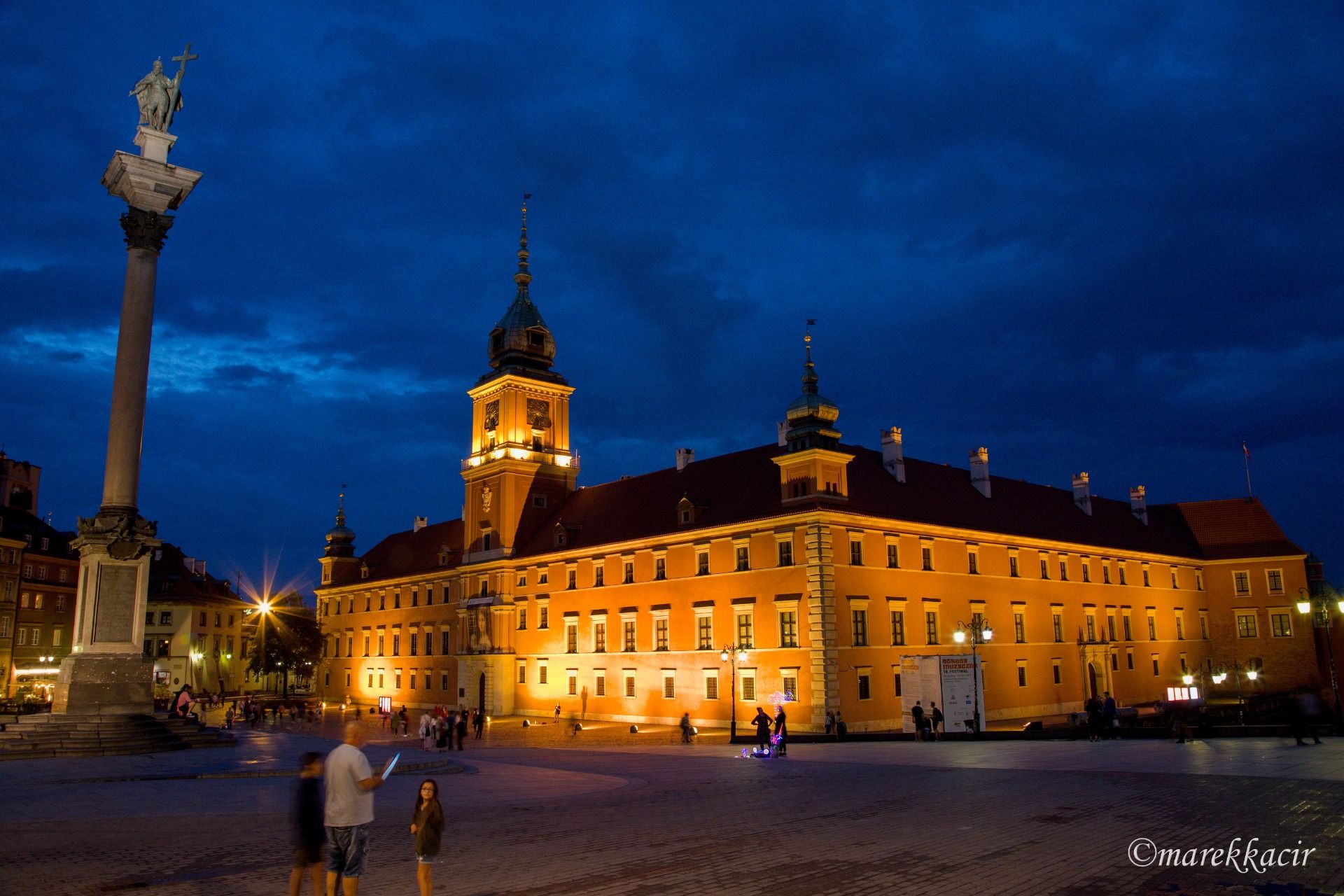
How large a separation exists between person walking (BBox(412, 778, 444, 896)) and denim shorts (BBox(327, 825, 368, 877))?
0.56 metres

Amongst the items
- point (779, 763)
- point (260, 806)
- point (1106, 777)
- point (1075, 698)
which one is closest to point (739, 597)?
point (779, 763)

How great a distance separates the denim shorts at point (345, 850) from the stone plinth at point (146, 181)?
91.4 feet

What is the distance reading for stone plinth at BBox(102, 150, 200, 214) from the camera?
2980 cm

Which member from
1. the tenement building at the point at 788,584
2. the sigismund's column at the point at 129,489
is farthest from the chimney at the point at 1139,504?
the sigismund's column at the point at 129,489

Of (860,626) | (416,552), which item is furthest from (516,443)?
(860,626)

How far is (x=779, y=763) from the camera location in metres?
27.6

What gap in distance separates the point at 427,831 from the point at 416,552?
235 ft

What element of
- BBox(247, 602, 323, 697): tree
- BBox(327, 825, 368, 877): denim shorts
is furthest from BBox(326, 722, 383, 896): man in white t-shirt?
BBox(247, 602, 323, 697): tree

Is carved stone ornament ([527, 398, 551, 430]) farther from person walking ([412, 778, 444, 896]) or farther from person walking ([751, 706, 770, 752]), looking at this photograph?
person walking ([412, 778, 444, 896])

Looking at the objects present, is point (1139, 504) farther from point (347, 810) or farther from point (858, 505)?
point (347, 810)

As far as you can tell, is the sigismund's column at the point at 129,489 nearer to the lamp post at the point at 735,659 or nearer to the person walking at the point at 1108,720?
the lamp post at the point at 735,659

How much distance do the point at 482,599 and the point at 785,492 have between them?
26.5 meters

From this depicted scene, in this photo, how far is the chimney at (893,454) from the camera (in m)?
51.3

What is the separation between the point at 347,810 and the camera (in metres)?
8.62
